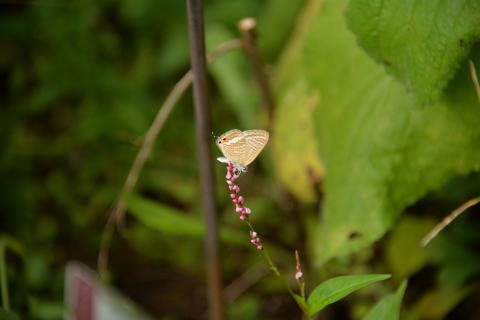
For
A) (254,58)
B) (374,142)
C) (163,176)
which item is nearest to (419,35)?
(374,142)

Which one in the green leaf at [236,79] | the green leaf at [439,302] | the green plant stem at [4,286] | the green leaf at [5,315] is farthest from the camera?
the green leaf at [236,79]

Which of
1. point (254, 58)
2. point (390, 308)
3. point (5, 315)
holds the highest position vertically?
point (254, 58)

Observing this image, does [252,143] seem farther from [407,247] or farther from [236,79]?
[236,79]

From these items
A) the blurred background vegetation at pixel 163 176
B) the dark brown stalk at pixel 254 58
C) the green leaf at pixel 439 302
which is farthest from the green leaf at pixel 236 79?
the green leaf at pixel 439 302

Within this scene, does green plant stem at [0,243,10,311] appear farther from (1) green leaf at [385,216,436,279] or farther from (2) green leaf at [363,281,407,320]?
(1) green leaf at [385,216,436,279]

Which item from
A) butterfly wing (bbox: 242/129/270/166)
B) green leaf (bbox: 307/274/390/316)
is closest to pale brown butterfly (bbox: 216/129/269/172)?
butterfly wing (bbox: 242/129/270/166)

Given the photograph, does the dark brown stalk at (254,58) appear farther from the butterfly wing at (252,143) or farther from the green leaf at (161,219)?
the butterfly wing at (252,143)

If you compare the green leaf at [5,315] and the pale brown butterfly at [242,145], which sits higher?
the pale brown butterfly at [242,145]
